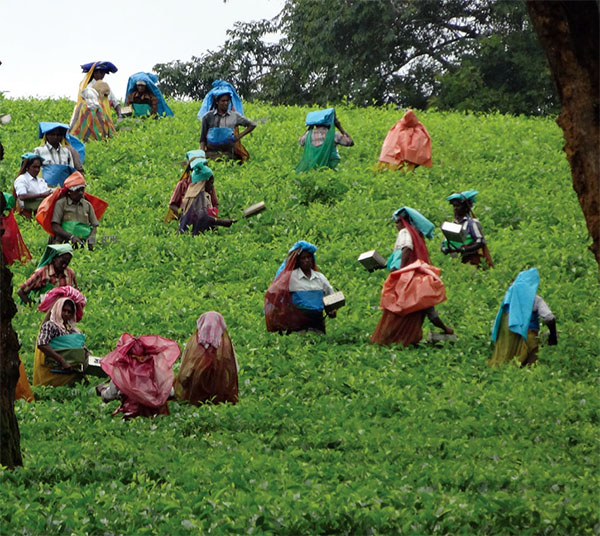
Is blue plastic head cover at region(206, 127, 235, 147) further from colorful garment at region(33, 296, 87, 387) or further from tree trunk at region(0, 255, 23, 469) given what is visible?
tree trunk at region(0, 255, 23, 469)

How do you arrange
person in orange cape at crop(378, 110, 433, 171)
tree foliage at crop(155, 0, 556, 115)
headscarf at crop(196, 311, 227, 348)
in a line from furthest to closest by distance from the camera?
tree foliage at crop(155, 0, 556, 115) < person in orange cape at crop(378, 110, 433, 171) < headscarf at crop(196, 311, 227, 348)

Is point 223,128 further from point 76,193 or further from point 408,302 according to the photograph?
point 408,302

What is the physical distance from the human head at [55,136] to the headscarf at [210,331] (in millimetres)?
10284

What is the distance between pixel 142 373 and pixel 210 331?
86cm

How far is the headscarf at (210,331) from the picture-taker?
11.4 meters

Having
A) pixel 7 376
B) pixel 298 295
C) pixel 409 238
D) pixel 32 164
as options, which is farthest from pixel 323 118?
pixel 7 376

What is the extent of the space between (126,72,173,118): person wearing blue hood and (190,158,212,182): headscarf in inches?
349

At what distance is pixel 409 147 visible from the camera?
22.6 meters

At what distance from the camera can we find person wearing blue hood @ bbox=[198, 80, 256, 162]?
2275 cm

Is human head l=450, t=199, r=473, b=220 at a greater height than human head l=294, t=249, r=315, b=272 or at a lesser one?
greater

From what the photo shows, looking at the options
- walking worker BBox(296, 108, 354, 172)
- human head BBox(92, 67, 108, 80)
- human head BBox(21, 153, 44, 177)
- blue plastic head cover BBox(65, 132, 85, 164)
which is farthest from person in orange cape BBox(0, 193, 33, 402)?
human head BBox(92, 67, 108, 80)

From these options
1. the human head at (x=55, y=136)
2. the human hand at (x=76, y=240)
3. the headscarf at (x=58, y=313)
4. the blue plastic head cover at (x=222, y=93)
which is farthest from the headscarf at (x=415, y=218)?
the blue plastic head cover at (x=222, y=93)

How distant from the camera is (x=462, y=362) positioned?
13.2m

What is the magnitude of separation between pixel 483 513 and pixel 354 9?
28.6 m
